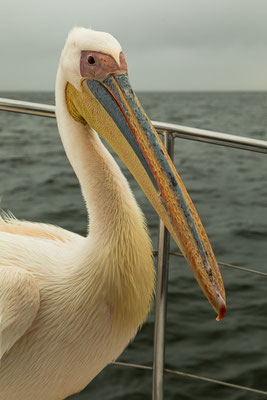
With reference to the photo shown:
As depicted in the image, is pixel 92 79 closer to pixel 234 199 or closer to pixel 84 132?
pixel 84 132

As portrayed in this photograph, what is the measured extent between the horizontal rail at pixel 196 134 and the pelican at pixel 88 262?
175 mm

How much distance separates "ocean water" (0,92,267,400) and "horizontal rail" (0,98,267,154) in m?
1.60

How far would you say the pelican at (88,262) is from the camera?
1575 mm

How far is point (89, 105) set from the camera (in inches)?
65.4

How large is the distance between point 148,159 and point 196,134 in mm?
301

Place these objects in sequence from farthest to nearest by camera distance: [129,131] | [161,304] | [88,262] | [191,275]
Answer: [191,275]
[161,304]
[88,262]
[129,131]

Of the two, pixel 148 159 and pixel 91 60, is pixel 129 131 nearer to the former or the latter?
pixel 148 159

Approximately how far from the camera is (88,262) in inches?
66.1

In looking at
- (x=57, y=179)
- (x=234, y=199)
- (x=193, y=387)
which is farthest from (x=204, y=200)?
(x=193, y=387)

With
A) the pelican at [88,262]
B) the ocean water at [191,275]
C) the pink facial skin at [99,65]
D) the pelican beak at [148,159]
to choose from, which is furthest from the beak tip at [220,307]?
the ocean water at [191,275]

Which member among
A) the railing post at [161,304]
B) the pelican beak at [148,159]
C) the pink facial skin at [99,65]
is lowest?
the railing post at [161,304]

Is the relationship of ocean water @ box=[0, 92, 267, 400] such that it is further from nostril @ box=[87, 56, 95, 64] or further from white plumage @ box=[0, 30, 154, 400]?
nostril @ box=[87, 56, 95, 64]

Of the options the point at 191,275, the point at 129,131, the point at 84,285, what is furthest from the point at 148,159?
the point at 191,275

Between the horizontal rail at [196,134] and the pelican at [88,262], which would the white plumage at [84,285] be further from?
the horizontal rail at [196,134]
